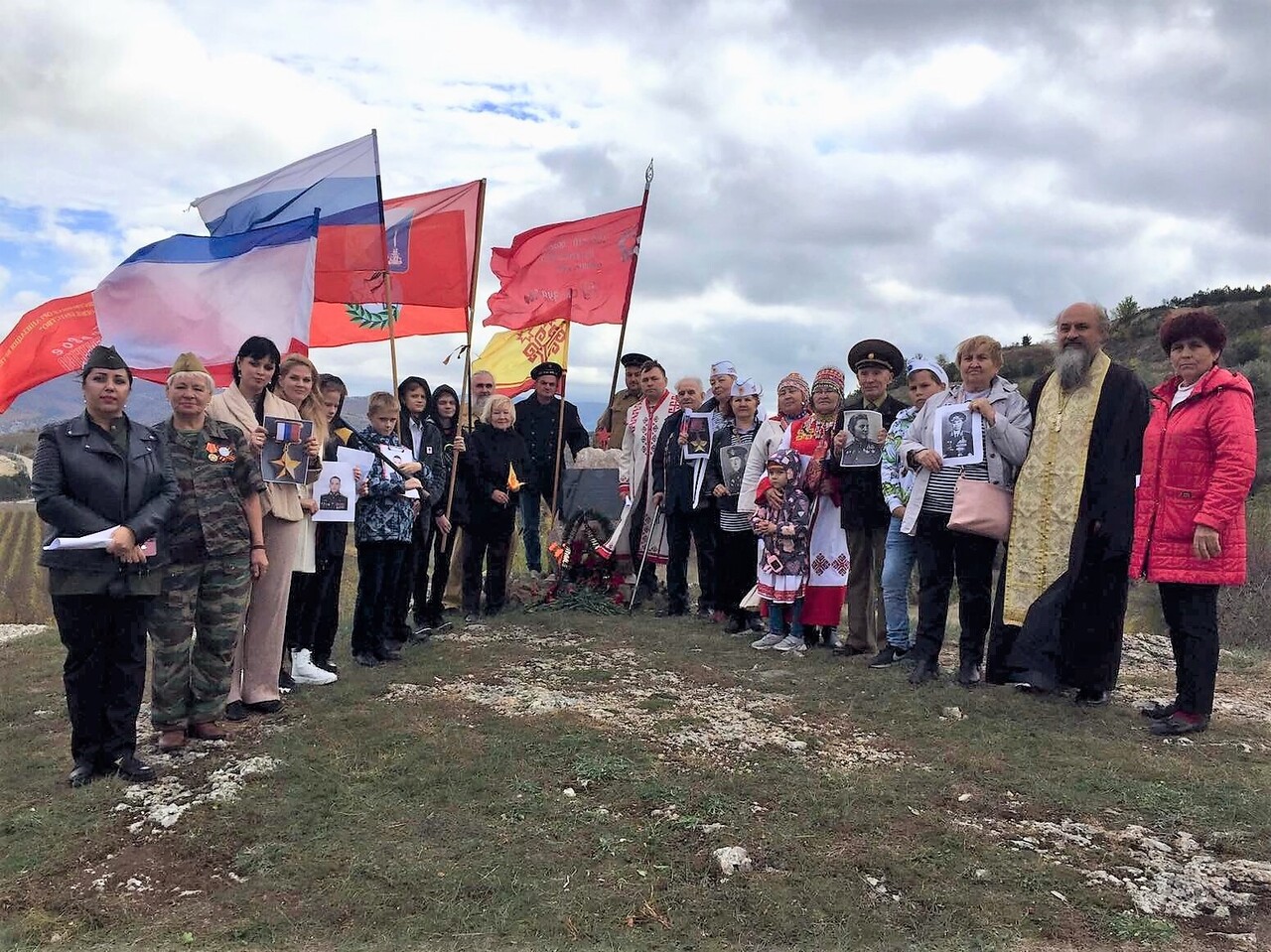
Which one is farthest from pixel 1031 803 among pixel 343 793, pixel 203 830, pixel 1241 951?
pixel 203 830

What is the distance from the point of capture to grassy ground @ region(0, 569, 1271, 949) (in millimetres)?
2941

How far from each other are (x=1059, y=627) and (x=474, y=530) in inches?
187

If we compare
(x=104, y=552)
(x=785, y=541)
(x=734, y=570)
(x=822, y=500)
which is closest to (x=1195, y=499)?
(x=822, y=500)

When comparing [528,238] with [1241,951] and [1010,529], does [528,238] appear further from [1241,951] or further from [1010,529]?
[1241,951]

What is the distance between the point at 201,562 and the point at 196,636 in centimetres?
55

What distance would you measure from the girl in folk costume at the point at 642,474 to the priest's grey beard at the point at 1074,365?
368cm

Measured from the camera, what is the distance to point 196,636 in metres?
4.82

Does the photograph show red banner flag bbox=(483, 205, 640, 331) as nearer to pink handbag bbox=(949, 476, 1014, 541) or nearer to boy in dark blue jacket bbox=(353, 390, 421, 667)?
boy in dark blue jacket bbox=(353, 390, 421, 667)

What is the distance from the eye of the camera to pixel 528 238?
881 cm

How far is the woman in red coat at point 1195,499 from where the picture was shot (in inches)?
179

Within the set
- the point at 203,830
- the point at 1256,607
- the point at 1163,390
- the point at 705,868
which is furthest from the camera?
the point at 1256,607

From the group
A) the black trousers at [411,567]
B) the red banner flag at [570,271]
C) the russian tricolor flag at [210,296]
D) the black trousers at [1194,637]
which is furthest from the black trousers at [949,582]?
the russian tricolor flag at [210,296]

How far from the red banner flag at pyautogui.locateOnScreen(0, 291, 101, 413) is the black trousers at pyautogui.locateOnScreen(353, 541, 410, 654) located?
2.14 metres

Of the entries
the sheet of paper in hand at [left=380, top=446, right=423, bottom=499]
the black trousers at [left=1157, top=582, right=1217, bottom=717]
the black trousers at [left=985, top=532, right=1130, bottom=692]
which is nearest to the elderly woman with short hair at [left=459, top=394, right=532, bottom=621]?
the sheet of paper in hand at [left=380, top=446, right=423, bottom=499]
